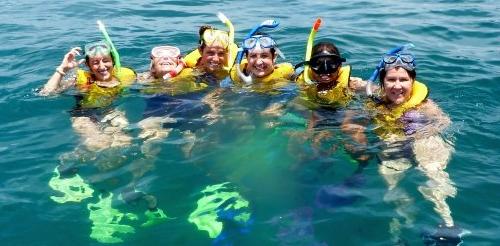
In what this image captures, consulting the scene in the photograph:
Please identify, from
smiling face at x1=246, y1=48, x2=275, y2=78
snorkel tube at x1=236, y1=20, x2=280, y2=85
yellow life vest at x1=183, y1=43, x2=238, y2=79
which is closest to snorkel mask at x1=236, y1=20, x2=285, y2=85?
snorkel tube at x1=236, y1=20, x2=280, y2=85

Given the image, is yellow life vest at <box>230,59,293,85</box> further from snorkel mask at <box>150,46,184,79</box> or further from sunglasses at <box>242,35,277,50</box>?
snorkel mask at <box>150,46,184,79</box>

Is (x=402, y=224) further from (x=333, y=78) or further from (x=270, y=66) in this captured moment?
(x=270, y=66)

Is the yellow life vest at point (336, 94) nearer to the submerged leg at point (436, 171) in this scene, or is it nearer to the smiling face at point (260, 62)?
the smiling face at point (260, 62)

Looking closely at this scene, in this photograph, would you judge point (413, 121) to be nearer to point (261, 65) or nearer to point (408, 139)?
point (408, 139)

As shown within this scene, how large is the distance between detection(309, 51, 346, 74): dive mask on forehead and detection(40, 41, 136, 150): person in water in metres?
2.72

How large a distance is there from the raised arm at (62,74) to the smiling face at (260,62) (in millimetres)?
2486

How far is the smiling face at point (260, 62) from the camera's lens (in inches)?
312

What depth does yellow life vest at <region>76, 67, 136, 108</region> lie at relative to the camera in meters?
7.76

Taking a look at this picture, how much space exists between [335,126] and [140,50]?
229 inches

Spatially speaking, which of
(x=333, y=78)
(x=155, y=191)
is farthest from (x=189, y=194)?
(x=333, y=78)

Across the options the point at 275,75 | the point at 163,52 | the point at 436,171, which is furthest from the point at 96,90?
the point at 436,171

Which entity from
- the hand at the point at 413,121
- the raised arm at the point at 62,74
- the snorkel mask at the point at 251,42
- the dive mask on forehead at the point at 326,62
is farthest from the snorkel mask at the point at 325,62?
the raised arm at the point at 62,74

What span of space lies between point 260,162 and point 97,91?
301cm

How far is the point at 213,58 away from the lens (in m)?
8.55
